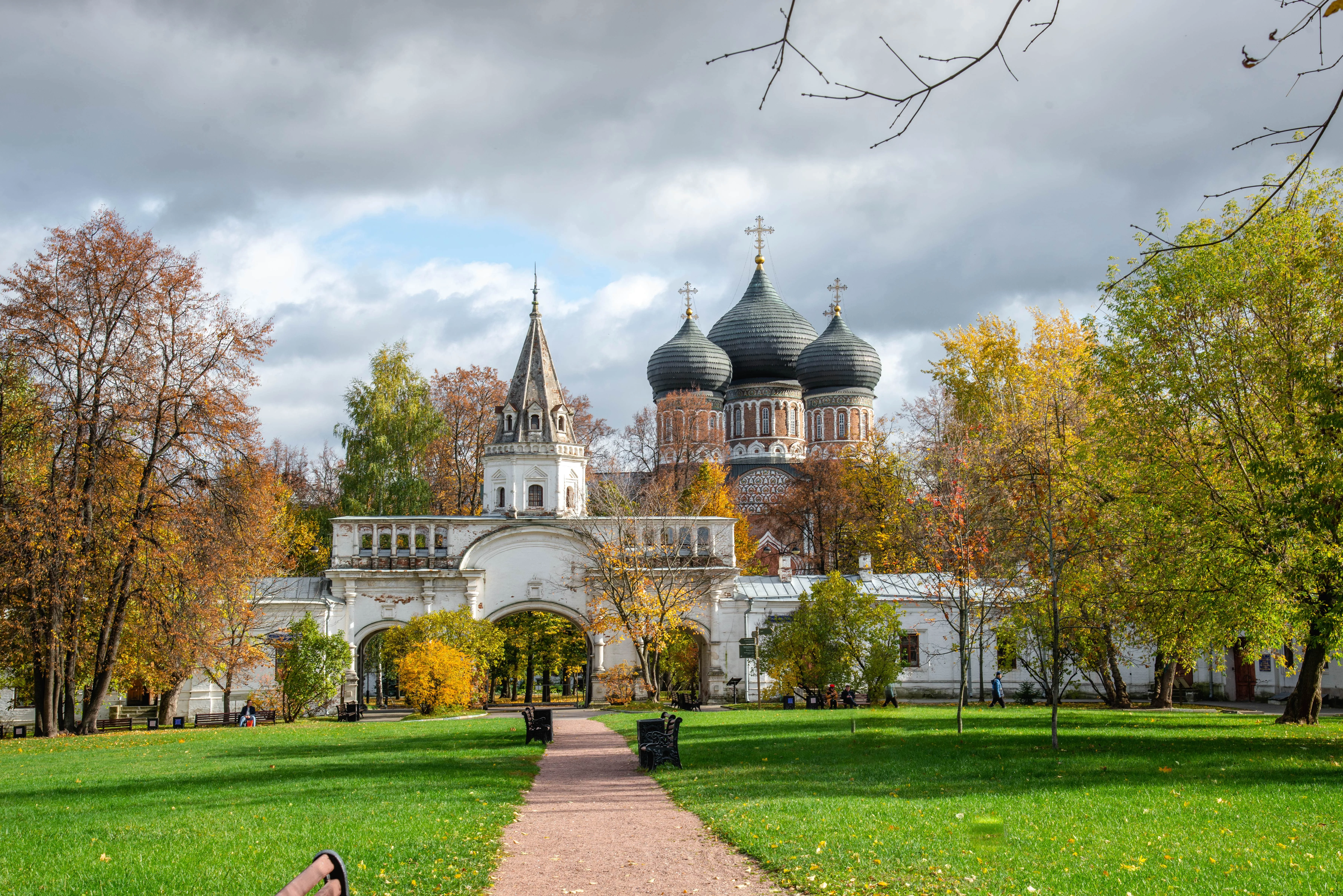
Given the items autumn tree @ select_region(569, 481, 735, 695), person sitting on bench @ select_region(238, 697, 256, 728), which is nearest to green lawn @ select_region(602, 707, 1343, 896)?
autumn tree @ select_region(569, 481, 735, 695)

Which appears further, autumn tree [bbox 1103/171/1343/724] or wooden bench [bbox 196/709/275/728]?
wooden bench [bbox 196/709/275/728]

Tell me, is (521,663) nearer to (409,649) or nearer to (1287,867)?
(409,649)

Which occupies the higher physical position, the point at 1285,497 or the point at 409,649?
the point at 1285,497

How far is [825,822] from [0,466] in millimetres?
21637

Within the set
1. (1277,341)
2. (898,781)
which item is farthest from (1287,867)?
(1277,341)

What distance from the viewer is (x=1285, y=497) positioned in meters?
14.3

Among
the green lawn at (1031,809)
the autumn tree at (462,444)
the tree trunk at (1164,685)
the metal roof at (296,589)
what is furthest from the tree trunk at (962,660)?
the autumn tree at (462,444)

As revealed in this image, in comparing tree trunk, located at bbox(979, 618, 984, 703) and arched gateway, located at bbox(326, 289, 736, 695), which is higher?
arched gateway, located at bbox(326, 289, 736, 695)

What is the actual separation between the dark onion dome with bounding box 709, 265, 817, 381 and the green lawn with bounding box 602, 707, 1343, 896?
157 feet

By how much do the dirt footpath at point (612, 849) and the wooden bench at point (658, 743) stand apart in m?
0.71

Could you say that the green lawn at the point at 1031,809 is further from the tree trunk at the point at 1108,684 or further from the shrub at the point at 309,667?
the shrub at the point at 309,667

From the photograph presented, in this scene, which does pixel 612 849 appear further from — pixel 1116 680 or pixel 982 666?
pixel 982 666

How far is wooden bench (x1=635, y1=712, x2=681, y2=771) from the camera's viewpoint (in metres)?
14.4

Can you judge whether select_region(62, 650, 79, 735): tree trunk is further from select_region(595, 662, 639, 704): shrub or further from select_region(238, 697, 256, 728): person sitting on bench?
select_region(595, 662, 639, 704): shrub
